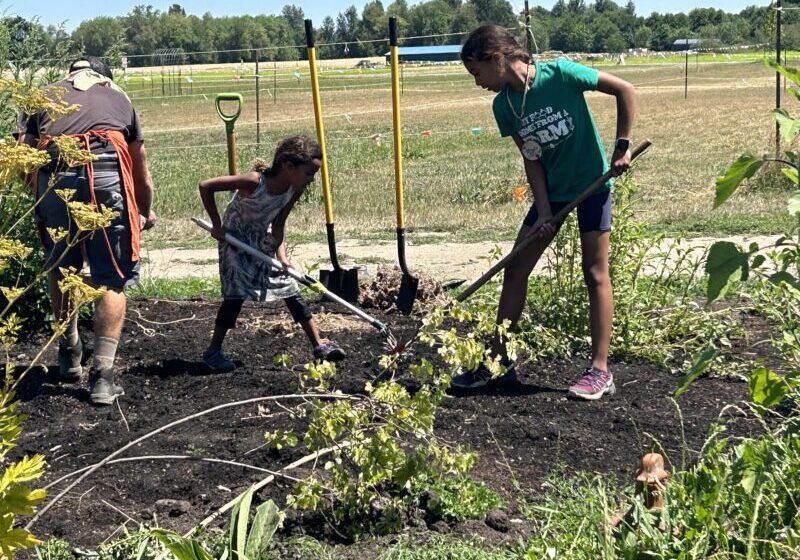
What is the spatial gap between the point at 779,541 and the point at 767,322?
12.0 ft

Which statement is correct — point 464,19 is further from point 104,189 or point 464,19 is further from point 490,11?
point 104,189

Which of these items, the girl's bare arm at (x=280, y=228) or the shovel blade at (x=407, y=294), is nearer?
the girl's bare arm at (x=280, y=228)

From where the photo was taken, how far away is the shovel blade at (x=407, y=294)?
6.96m

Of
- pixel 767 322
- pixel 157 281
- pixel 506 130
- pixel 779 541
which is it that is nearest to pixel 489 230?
pixel 157 281

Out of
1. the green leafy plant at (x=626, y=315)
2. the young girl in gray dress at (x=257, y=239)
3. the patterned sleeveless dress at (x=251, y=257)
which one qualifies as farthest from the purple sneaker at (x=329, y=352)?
the green leafy plant at (x=626, y=315)

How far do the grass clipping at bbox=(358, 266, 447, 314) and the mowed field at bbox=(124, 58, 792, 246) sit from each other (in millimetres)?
2674

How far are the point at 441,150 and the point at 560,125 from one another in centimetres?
1809

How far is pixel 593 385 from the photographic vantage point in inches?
203

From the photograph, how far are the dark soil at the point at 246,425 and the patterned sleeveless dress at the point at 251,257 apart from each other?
0.38m

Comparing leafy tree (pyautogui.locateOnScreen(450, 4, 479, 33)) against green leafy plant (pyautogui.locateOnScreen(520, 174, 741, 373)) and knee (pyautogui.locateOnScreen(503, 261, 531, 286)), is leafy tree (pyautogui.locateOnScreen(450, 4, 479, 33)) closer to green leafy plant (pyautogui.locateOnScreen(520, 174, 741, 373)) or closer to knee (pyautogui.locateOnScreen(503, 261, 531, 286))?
green leafy plant (pyautogui.locateOnScreen(520, 174, 741, 373))

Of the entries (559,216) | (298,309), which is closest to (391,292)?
(298,309)

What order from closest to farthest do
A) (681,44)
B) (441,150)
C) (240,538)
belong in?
(240,538) → (441,150) → (681,44)

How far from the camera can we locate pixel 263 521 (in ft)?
10.9

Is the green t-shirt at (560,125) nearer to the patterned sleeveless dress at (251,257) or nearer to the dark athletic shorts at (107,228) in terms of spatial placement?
the patterned sleeveless dress at (251,257)
